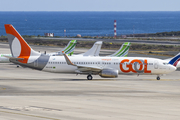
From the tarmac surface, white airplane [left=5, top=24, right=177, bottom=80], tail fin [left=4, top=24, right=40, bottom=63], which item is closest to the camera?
the tarmac surface

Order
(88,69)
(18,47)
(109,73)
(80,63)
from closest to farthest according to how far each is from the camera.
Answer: (109,73), (88,69), (18,47), (80,63)

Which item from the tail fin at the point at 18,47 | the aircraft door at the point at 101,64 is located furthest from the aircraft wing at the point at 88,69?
the tail fin at the point at 18,47

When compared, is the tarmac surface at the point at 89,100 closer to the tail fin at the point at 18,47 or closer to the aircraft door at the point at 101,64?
the aircraft door at the point at 101,64

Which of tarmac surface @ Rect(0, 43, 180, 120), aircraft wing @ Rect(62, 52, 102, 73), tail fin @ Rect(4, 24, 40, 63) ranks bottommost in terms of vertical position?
tarmac surface @ Rect(0, 43, 180, 120)

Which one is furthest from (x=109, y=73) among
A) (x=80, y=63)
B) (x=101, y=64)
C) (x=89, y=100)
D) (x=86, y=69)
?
(x=89, y=100)

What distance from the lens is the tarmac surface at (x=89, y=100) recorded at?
99.4ft

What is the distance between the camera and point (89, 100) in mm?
38844

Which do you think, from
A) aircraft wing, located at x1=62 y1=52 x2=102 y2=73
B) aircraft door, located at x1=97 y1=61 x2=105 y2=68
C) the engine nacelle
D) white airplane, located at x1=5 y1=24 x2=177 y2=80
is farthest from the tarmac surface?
aircraft door, located at x1=97 y1=61 x2=105 y2=68

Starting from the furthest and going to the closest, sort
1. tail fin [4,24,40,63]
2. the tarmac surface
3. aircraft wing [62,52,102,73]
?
tail fin [4,24,40,63], aircraft wing [62,52,102,73], the tarmac surface

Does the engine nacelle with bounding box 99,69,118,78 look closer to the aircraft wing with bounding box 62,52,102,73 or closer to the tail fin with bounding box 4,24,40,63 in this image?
the aircraft wing with bounding box 62,52,102,73

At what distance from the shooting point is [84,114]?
30.6 meters

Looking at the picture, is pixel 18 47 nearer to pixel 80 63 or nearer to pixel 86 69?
pixel 80 63

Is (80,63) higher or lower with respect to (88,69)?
higher

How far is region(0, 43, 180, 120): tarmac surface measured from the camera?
99.4 ft
